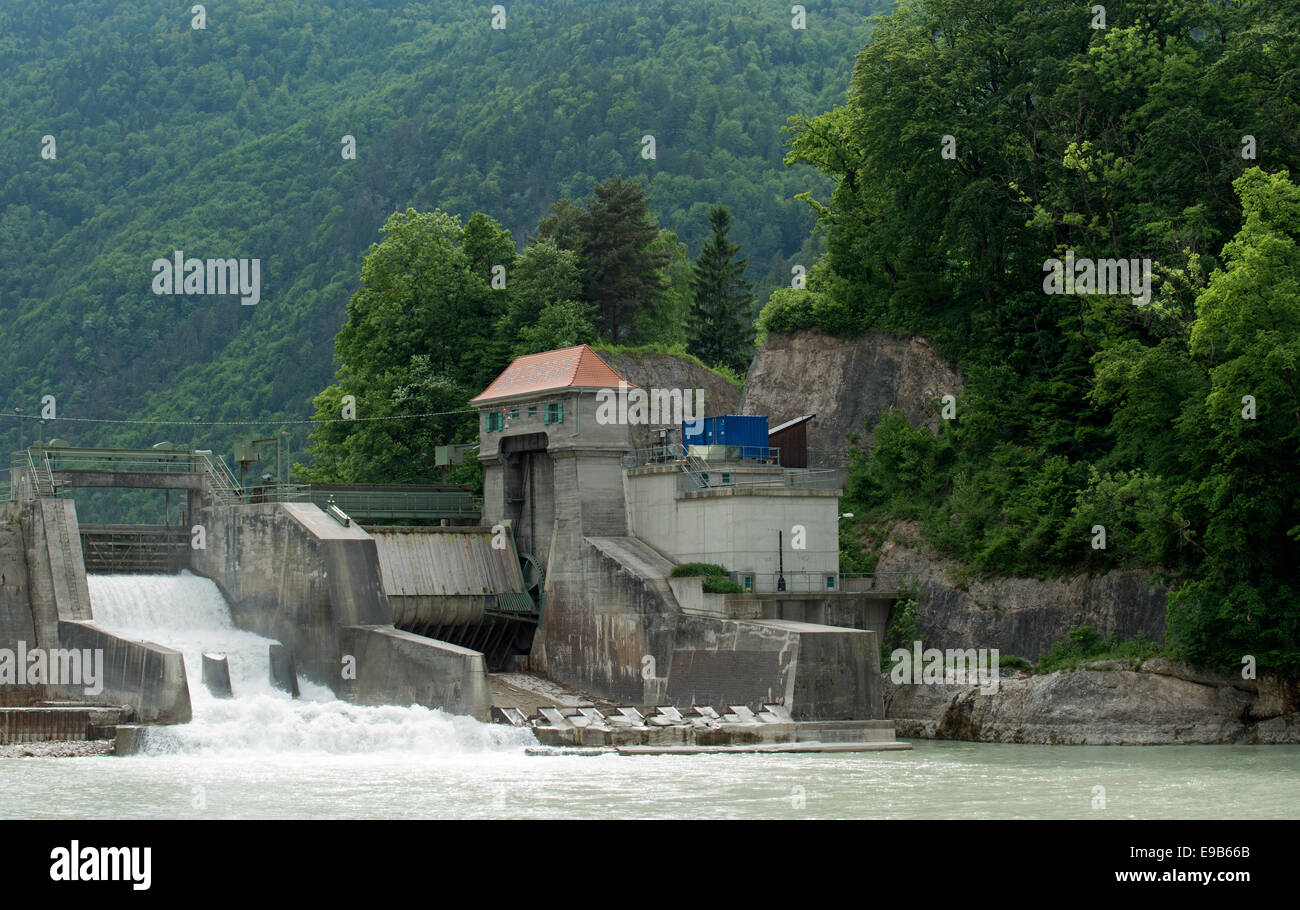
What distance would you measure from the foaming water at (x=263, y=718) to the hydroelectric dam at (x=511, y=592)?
0.15m

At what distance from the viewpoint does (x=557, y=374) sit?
5438 cm

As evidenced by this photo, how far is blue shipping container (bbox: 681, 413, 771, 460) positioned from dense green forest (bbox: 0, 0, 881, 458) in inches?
2687

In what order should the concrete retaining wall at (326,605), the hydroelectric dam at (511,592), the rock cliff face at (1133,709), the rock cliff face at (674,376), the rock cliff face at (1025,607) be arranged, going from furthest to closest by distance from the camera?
1. the rock cliff face at (674,376)
2. the rock cliff face at (1025,607)
3. the concrete retaining wall at (326,605)
4. the hydroelectric dam at (511,592)
5. the rock cliff face at (1133,709)

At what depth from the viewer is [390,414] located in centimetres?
6850

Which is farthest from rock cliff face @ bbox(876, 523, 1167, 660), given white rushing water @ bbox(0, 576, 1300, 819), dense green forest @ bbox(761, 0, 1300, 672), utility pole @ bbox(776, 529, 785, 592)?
white rushing water @ bbox(0, 576, 1300, 819)

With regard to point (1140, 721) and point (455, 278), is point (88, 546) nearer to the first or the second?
point (455, 278)

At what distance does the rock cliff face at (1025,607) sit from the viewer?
47156 mm

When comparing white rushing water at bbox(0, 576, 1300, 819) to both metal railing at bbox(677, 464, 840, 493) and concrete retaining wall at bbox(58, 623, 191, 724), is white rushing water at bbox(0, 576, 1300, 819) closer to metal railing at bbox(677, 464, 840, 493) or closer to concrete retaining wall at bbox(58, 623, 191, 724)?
concrete retaining wall at bbox(58, 623, 191, 724)

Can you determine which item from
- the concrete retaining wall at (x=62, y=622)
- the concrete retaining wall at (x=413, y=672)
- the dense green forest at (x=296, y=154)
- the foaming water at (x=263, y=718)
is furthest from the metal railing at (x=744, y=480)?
the dense green forest at (x=296, y=154)

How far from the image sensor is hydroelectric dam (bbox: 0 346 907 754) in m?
44.1

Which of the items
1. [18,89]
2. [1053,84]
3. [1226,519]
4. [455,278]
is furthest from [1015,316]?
[18,89]

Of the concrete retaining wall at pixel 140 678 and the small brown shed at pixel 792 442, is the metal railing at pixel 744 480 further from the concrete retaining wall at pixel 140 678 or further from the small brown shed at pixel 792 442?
the concrete retaining wall at pixel 140 678

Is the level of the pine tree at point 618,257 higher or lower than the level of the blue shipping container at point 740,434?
higher

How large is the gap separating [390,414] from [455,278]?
6534mm
